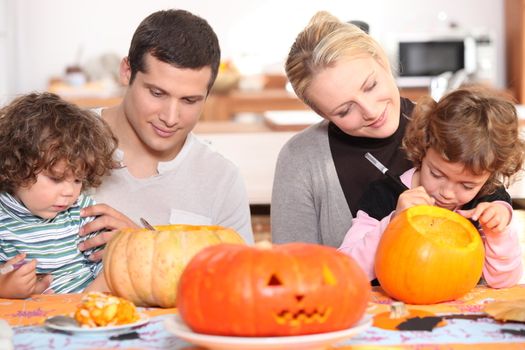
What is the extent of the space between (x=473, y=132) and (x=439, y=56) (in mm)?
4802

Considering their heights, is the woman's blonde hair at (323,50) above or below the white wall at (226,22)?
above

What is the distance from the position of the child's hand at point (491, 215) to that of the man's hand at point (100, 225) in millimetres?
709

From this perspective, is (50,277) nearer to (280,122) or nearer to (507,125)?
(507,125)

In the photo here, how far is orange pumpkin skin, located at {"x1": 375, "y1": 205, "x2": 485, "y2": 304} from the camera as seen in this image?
140 cm

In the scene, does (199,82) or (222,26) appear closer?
(199,82)

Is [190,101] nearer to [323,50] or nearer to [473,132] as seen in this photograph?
[323,50]

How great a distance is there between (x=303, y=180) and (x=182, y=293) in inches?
46.5

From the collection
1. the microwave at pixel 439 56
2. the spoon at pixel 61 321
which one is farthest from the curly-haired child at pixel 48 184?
the microwave at pixel 439 56

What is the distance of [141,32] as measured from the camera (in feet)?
6.42

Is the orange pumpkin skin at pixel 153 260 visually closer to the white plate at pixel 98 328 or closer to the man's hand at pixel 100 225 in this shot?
the white plate at pixel 98 328

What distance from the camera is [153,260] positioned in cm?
134

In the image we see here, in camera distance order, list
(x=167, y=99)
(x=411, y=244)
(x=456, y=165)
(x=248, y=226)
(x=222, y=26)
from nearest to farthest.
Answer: (x=411, y=244) < (x=456, y=165) < (x=167, y=99) < (x=248, y=226) < (x=222, y=26)

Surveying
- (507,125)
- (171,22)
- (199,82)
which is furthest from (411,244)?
(171,22)

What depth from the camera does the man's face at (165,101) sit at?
1880mm
